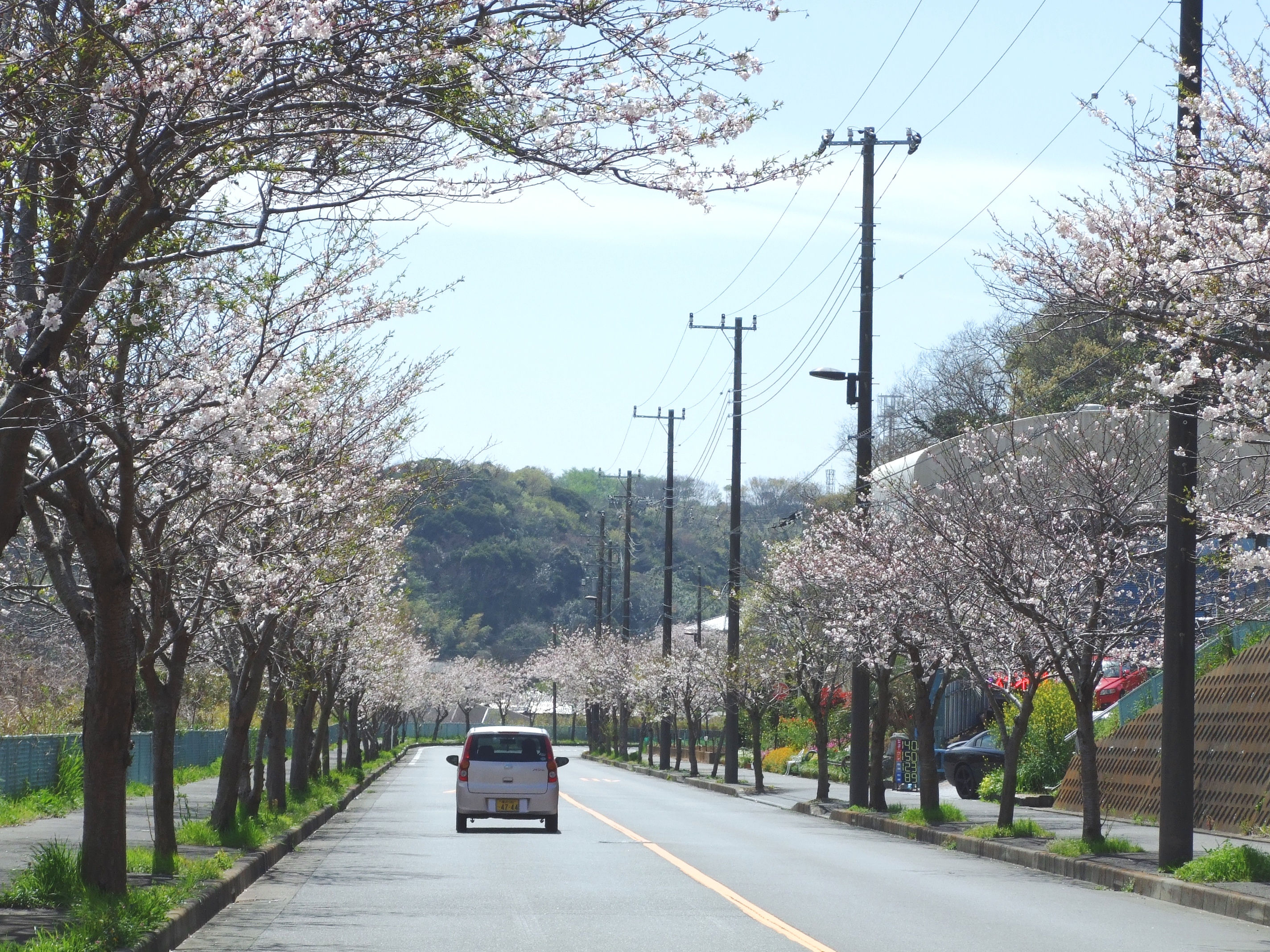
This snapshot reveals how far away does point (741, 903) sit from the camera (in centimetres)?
1355

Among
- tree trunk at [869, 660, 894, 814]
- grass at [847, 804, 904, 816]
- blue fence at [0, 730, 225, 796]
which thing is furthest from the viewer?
tree trunk at [869, 660, 894, 814]

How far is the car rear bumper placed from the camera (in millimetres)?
23641

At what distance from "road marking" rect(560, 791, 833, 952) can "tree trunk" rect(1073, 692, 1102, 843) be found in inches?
196

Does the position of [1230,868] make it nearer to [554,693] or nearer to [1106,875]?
[1106,875]

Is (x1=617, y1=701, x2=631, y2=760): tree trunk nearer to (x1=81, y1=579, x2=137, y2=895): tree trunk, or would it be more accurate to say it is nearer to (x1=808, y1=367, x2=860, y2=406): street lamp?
(x1=808, y1=367, x2=860, y2=406): street lamp

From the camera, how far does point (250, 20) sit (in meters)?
7.59

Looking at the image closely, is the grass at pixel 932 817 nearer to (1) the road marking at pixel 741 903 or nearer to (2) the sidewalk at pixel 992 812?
(2) the sidewalk at pixel 992 812

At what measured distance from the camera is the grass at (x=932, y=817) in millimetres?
24500

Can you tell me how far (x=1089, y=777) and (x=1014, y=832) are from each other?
292 cm

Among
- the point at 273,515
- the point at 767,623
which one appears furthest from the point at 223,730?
the point at 273,515

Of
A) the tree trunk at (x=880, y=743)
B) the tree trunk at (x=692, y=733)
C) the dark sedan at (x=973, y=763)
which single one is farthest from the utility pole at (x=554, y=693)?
the tree trunk at (x=880, y=743)

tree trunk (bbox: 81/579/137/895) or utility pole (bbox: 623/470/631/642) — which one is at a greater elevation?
utility pole (bbox: 623/470/631/642)

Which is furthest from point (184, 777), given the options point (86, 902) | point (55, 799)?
point (86, 902)

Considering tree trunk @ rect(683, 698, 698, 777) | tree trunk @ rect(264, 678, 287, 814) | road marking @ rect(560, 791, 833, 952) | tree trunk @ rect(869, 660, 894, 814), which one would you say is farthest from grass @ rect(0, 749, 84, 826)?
tree trunk @ rect(683, 698, 698, 777)
